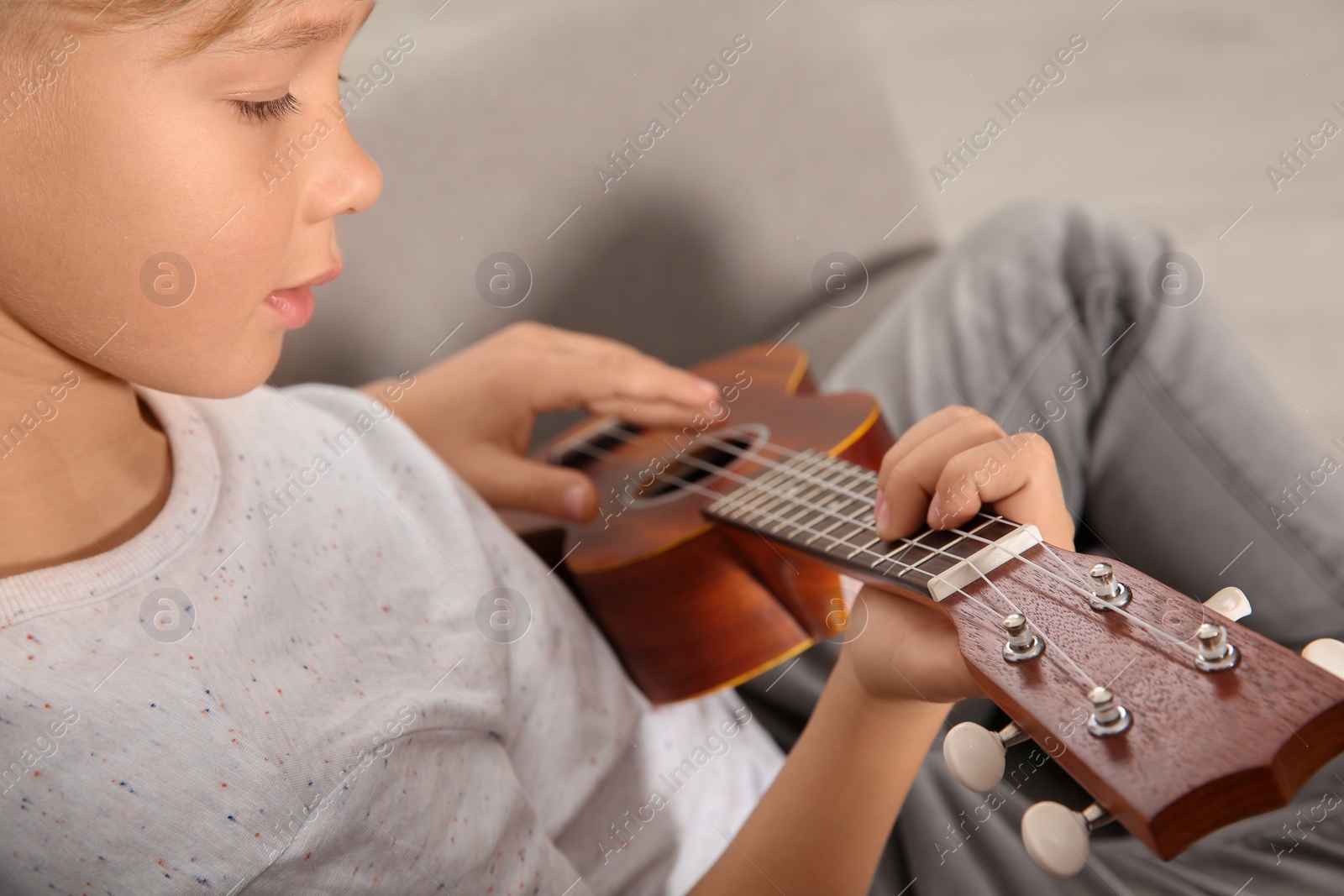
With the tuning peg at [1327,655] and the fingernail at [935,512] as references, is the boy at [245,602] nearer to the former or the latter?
the fingernail at [935,512]

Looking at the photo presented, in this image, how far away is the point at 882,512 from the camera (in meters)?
0.50

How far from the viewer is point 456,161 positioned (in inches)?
42.4

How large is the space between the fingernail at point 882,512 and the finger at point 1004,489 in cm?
2

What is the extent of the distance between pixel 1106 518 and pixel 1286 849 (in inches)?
9.9

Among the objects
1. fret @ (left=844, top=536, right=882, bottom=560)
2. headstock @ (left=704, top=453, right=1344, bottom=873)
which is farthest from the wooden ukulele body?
headstock @ (left=704, top=453, right=1344, bottom=873)

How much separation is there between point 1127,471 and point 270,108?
611 mm

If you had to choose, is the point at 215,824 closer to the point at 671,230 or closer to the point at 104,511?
the point at 104,511

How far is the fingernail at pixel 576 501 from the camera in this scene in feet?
2.68

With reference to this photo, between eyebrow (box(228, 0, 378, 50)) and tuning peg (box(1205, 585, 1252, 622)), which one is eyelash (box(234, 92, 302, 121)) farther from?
tuning peg (box(1205, 585, 1252, 622))

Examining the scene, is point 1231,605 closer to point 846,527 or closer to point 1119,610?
point 1119,610

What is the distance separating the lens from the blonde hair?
0.41 meters

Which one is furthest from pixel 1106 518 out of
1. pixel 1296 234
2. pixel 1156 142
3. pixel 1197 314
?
pixel 1156 142

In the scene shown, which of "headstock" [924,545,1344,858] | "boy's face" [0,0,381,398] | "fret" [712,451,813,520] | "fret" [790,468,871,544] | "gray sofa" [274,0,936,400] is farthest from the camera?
"gray sofa" [274,0,936,400]

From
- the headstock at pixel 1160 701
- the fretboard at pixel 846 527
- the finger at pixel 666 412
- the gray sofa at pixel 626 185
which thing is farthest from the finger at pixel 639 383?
the headstock at pixel 1160 701
